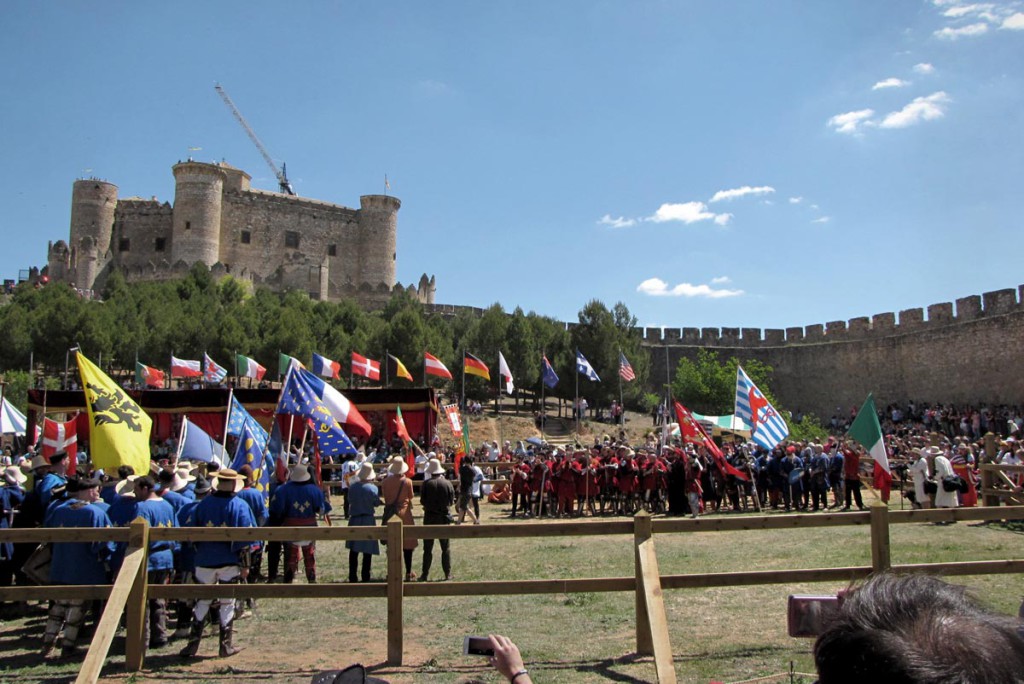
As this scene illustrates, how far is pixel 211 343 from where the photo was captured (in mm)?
48000

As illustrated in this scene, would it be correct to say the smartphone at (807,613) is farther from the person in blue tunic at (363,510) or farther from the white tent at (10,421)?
the white tent at (10,421)

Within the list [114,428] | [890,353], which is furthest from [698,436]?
[890,353]

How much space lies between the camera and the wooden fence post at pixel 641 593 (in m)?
6.06

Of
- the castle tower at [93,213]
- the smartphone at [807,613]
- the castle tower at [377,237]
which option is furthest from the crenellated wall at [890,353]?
the castle tower at [93,213]

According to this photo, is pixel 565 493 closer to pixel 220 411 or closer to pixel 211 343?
pixel 220 411

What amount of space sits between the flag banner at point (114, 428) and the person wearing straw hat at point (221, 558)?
1.62 meters

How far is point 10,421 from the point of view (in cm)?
1955

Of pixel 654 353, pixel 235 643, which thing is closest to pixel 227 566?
pixel 235 643

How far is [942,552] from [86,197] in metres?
74.9

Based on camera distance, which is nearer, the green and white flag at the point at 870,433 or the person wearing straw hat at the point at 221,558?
the person wearing straw hat at the point at 221,558

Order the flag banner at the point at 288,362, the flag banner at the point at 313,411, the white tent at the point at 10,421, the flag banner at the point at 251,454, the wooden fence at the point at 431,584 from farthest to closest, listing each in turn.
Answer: the white tent at the point at 10,421 < the flag banner at the point at 288,362 < the flag banner at the point at 313,411 < the flag banner at the point at 251,454 < the wooden fence at the point at 431,584

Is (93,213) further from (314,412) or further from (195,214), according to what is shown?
(314,412)

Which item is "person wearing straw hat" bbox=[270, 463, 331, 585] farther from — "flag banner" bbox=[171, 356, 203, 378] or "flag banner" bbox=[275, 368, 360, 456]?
"flag banner" bbox=[171, 356, 203, 378]

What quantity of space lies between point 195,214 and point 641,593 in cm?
7090
